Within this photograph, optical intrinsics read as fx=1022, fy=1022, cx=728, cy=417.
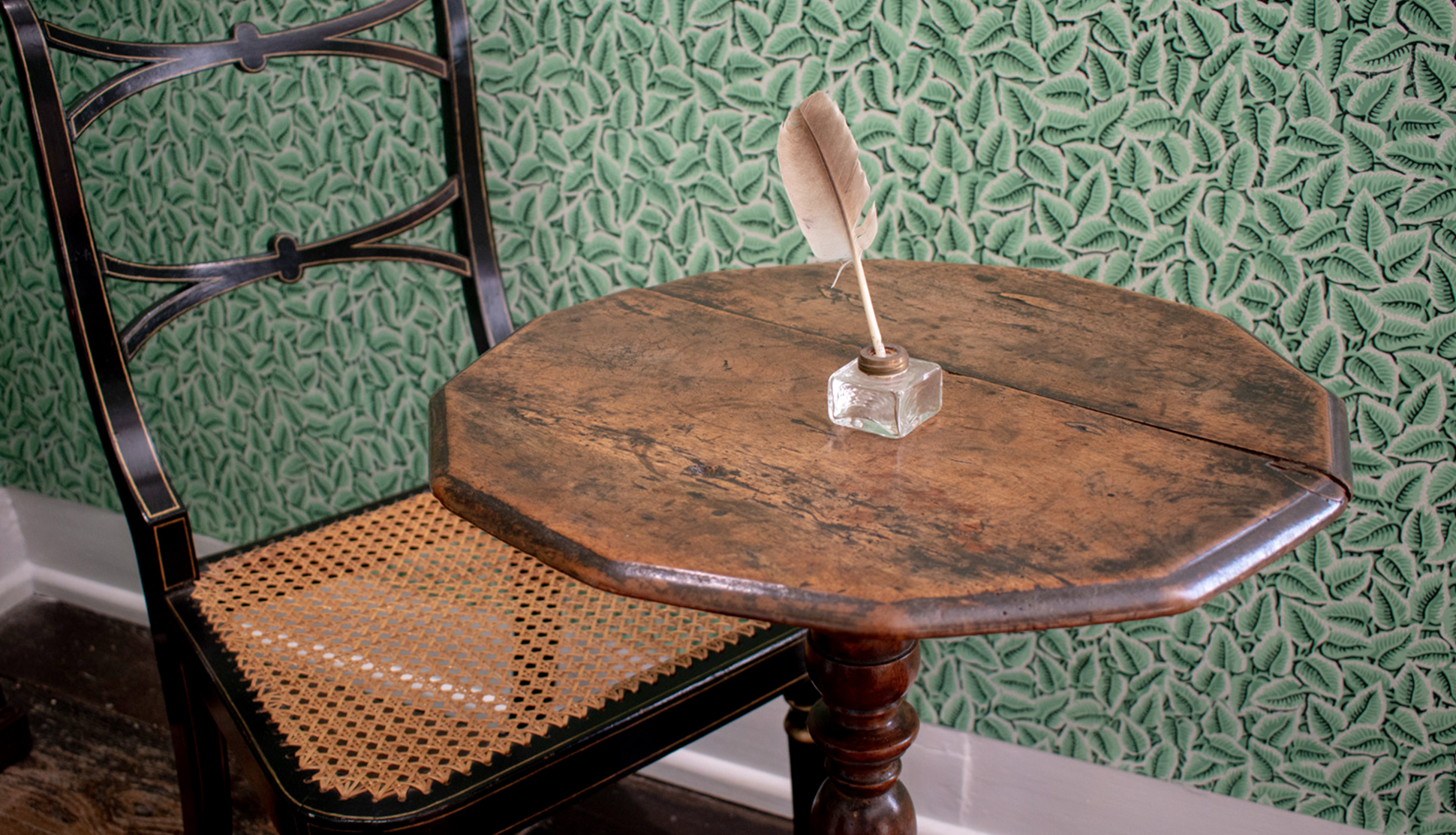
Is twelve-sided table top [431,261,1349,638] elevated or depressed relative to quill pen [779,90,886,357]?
depressed

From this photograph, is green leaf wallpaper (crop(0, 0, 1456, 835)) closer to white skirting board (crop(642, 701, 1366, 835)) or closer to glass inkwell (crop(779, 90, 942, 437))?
white skirting board (crop(642, 701, 1366, 835))

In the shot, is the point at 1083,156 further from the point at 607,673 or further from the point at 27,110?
the point at 27,110

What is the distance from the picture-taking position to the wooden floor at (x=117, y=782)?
1705 mm

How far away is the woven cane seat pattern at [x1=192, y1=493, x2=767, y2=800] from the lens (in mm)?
979

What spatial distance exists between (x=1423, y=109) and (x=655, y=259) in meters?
1.01

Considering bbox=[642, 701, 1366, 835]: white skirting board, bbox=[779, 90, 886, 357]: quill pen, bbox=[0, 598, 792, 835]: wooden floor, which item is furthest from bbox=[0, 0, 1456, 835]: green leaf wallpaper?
bbox=[779, 90, 886, 357]: quill pen

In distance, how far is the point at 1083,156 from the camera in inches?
51.4

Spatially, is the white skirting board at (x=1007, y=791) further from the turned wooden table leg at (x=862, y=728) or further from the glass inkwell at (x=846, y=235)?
the glass inkwell at (x=846, y=235)

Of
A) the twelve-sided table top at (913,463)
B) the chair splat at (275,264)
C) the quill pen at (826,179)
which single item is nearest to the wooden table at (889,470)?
the twelve-sided table top at (913,463)

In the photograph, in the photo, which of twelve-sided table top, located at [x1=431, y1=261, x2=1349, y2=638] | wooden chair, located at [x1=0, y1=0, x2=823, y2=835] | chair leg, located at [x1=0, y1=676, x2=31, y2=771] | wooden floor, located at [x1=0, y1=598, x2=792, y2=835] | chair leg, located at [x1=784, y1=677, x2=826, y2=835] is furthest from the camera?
chair leg, located at [x1=0, y1=676, x2=31, y2=771]

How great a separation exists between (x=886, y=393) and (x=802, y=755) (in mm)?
654

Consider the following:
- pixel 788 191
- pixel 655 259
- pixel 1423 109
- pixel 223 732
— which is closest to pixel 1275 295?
pixel 1423 109

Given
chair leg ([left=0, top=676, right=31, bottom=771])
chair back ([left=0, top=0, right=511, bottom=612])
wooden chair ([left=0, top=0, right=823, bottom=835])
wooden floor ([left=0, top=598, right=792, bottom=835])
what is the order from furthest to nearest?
chair leg ([left=0, top=676, right=31, bottom=771]), wooden floor ([left=0, top=598, right=792, bottom=835]), chair back ([left=0, top=0, right=511, bottom=612]), wooden chair ([left=0, top=0, right=823, bottom=835])

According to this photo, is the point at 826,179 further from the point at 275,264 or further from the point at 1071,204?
the point at 275,264
